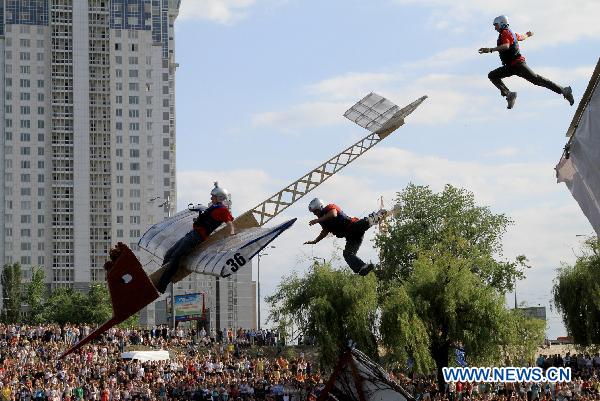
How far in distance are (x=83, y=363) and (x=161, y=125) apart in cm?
11017

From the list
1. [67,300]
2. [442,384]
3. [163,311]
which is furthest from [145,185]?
[442,384]

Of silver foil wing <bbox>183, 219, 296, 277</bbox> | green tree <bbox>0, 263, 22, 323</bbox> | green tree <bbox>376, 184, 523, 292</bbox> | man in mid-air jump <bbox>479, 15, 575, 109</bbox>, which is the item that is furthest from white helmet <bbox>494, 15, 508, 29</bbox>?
green tree <bbox>0, 263, 22, 323</bbox>

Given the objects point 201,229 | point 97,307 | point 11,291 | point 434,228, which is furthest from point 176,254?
point 11,291

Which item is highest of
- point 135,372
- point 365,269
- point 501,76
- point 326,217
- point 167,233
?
point 501,76

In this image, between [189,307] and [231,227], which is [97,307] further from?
[231,227]

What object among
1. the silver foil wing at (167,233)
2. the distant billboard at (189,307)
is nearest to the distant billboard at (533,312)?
the distant billboard at (189,307)

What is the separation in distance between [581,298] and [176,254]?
131 feet

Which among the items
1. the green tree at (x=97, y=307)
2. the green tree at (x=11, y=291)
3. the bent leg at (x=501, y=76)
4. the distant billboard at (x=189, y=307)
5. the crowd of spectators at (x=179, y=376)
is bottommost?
the crowd of spectators at (x=179, y=376)

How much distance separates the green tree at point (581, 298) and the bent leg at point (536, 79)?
43.7 metres

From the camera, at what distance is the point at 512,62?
14.0 m

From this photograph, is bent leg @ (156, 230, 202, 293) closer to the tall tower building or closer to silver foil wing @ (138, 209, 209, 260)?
silver foil wing @ (138, 209, 209, 260)

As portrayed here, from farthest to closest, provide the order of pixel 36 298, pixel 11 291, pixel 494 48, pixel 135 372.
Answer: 1. pixel 11 291
2. pixel 36 298
3. pixel 135 372
4. pixel 494 48

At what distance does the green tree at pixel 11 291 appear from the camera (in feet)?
431

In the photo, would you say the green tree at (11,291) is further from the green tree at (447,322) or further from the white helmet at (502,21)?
the white helmet at (502,21)
